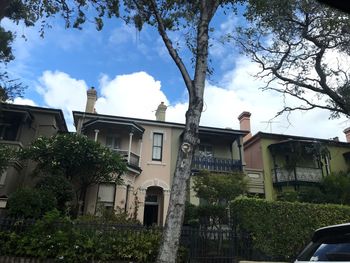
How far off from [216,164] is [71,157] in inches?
412

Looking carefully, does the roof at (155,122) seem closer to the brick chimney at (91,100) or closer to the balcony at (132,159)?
the brick chimney at (91,100)

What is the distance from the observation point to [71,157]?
1795cm

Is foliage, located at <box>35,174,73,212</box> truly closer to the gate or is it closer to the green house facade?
the gate

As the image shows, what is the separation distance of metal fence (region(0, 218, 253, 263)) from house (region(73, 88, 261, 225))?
10.1 m

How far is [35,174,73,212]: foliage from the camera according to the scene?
16436mm

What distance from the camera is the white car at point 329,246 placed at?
12.3ft

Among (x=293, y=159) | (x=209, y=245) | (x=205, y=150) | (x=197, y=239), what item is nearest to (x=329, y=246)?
(x=197, y=239)

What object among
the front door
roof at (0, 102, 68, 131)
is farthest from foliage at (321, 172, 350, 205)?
roof at (0, 102, 68, 131)

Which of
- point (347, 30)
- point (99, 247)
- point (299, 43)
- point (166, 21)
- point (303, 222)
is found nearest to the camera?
point (99, 247)

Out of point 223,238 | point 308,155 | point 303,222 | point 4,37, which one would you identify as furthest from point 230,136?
point 4,37

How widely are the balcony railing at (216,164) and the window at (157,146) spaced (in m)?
2.44

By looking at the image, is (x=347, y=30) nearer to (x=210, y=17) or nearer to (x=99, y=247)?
(x=210, y=17)

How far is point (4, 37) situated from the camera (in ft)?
52.6

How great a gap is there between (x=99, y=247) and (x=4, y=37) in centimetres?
1092
